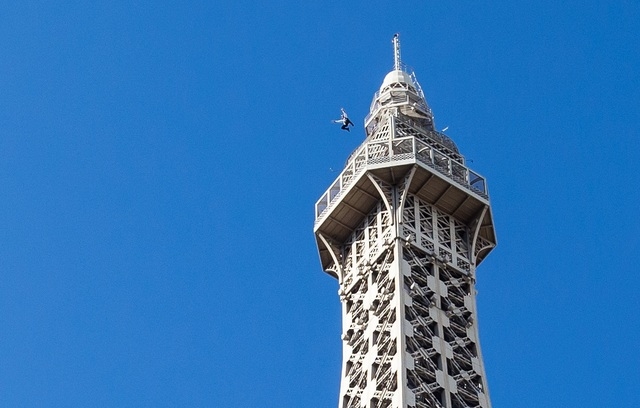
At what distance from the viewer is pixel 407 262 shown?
8781 cm

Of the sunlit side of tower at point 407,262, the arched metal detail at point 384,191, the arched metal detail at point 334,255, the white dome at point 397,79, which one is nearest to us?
the sunlit side of tower at point 407,262

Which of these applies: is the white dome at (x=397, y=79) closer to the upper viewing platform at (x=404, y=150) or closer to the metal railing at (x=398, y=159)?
the upper viewing platform at (x=404, y=150)

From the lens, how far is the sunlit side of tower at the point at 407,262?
82.1 m

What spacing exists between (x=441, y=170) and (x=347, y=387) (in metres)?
14.8

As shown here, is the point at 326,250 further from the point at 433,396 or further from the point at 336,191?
the point at 433,396

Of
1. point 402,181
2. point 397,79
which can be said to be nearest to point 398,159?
point 402,181

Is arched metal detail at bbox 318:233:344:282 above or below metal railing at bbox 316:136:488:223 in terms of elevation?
below

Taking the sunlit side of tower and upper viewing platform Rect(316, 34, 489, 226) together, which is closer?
the sunlit side of tower

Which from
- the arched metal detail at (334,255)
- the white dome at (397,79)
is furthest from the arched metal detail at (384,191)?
the white dome at (397,79)

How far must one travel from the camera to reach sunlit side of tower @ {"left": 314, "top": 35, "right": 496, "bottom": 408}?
269 feet

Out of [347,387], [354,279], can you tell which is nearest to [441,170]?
[354,279]

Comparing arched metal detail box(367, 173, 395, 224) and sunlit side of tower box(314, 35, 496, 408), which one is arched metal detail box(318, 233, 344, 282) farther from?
arched metal detail box(367, 173, 395, 224)

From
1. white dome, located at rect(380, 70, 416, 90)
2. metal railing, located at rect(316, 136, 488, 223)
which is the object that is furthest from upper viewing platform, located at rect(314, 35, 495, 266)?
white dome, located at rect(380, 70, 416, 90)

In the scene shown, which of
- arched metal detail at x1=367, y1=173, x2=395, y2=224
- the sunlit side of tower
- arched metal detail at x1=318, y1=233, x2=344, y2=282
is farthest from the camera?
arched metal detail at x1=318, y1=233, x2=344, y2=282
